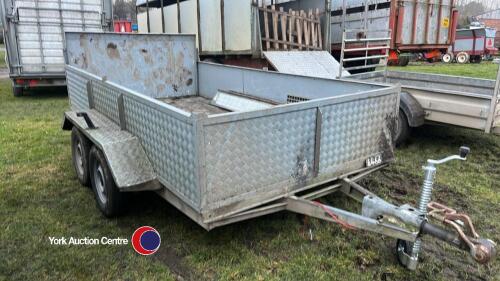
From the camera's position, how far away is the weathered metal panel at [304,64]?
7.11 meters

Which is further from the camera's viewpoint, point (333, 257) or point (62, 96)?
point (62, 96)

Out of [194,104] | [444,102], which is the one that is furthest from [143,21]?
[444,102]

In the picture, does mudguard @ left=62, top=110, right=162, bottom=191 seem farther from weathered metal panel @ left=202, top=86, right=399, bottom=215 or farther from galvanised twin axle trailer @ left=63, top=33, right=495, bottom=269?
weathered metal panel @ left=202, top=86, right=399, bottom=215

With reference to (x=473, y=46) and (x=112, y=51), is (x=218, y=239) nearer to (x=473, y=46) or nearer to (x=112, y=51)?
(x=112, y=51)

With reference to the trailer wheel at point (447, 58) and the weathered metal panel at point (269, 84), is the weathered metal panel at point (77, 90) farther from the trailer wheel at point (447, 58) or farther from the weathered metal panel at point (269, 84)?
the trailer wheel at point (447, 58)

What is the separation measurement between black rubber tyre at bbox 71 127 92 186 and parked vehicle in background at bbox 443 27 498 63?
21.2 m

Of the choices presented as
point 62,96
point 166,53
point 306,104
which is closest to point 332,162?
point 306,104

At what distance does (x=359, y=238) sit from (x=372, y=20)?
8.00 metres

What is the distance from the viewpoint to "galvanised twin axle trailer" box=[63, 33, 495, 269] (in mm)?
2447

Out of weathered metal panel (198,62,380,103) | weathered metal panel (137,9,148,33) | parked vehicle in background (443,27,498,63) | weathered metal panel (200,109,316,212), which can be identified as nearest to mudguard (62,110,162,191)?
weathered metal panel (200,109,316,212)

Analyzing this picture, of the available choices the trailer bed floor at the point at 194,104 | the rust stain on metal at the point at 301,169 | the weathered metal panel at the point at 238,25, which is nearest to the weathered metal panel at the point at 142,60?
the trailer bed floor at the point at 194,104

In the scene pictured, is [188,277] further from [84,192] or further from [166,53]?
[166,53]

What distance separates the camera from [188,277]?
9.08 ft

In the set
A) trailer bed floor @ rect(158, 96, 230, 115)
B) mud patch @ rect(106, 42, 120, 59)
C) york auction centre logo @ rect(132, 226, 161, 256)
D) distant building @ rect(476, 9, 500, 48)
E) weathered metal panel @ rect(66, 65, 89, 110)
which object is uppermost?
distant building @ rect(476, 9, 500, 48)
